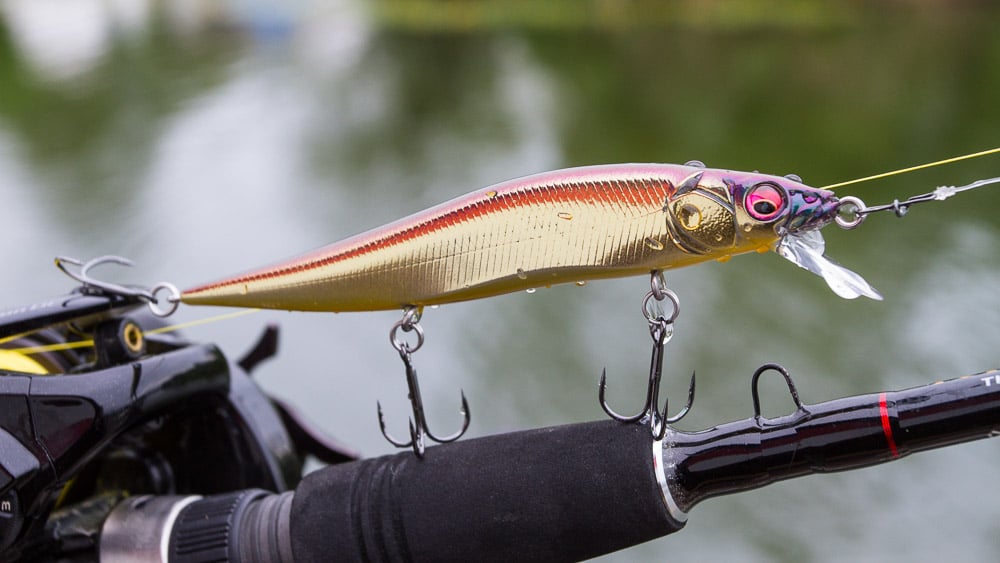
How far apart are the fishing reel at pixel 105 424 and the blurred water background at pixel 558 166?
485mm

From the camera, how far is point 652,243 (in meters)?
0.61

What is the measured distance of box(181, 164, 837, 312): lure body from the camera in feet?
1.94

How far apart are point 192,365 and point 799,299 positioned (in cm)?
140

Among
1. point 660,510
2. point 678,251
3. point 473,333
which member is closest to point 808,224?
point 678,251

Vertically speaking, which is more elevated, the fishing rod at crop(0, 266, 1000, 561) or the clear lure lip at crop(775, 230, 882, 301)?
the clear lure lip at crop(775, 230, 882, 301)

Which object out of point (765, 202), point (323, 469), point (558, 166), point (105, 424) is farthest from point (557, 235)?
point (558, 166)

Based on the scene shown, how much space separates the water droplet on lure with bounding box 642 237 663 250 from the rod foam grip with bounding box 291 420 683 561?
0.38 feet

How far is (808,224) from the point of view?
0.59m

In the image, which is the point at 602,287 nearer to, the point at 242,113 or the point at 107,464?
the point at 107,464

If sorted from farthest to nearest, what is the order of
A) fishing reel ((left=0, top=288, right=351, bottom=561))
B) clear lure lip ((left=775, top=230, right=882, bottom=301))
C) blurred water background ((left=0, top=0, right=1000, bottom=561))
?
blurred water background ((left=0, top=0, right=1000, bottom=561)), fishing reel ((left=0, top=288, right=351, bottom=561)), clear lure lip ((left=775, top=230, right=882, bottom=301))

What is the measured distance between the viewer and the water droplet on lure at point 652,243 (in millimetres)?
610

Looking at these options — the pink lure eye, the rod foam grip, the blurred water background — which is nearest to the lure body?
the pink lure eye

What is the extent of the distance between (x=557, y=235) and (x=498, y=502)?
17 centimetres

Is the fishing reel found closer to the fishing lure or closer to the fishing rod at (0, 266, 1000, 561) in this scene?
the fishing rod at (0, 266, 1000, 561)
